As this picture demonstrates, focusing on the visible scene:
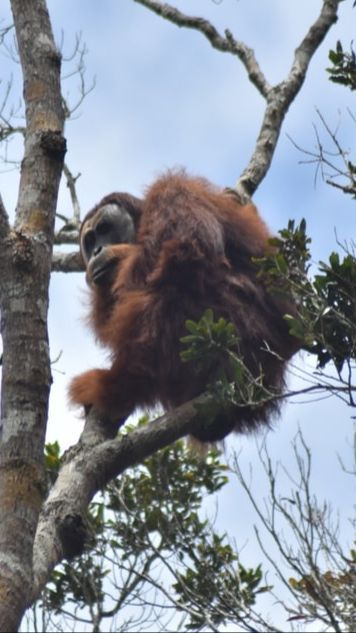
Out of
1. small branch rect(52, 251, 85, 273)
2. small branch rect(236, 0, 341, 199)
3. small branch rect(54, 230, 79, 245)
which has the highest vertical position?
small branch rect(236, 0, 341, 199)

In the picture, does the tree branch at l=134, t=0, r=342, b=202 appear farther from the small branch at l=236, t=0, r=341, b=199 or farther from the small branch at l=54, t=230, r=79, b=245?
the small branch at l=54, t=230, r=79, b=245

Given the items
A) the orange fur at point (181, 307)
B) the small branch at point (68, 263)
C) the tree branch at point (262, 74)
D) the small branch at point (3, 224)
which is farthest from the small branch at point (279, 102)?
the small branch at point (3, 224)

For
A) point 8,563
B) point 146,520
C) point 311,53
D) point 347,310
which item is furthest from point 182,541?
point 8,563

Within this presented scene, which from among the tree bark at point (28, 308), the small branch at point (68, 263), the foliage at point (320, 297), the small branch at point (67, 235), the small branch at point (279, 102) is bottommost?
the tree bark at point (28, 308)

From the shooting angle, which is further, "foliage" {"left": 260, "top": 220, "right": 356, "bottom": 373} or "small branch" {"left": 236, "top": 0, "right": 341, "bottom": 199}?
"small branch" {"left": 236, "top": 0, "right": 341, "bottom": 199}

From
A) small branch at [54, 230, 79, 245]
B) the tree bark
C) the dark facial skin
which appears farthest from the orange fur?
the tree bark

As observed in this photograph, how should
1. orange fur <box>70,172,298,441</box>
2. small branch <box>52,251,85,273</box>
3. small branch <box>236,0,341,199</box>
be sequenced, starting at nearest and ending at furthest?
1. orange fur <box>70,172,298,441</box>
2. small branch <box>236,0,341,199</box>
3. small branch <box>52,251,85,273</box>

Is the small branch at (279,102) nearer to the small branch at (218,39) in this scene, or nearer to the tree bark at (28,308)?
→ the small branch at (218,39)

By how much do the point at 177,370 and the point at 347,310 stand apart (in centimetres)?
117

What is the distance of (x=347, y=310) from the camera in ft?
18.3

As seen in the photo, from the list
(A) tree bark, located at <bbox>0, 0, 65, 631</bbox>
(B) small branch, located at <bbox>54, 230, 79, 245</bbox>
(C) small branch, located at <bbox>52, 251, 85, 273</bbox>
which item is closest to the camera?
(A) tree bark, located at <bbox>0, 0, 65, 631</bbox>

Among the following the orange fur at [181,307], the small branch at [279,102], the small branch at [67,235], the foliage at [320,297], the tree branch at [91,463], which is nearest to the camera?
the tree branch at [91,463]

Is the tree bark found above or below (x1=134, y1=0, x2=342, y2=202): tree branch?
below

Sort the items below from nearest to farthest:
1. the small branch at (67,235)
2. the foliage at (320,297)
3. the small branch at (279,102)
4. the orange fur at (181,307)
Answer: the foliage at (320,297)
the orange fur at (181,307)
the small branch at (279,102)
the small branch at (67,235)
